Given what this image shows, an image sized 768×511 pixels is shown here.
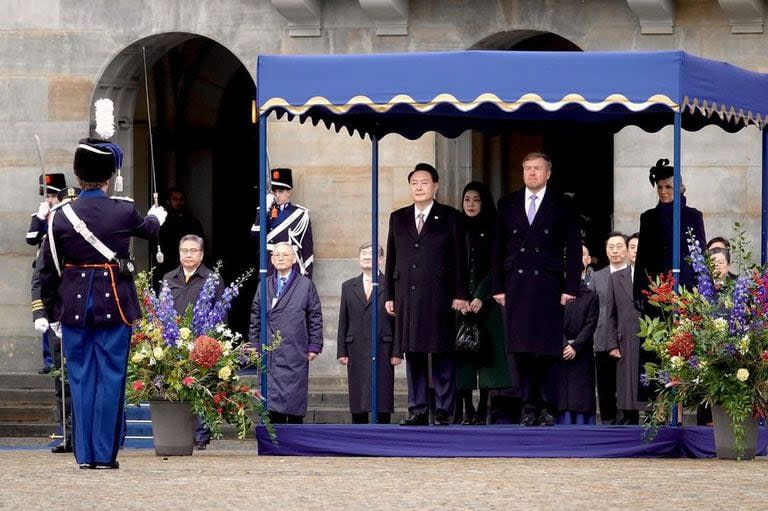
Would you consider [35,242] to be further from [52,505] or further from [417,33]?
[52,505]

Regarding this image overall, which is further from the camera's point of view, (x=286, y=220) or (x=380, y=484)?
(x=286, y=220)

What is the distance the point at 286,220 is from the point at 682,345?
276 inches

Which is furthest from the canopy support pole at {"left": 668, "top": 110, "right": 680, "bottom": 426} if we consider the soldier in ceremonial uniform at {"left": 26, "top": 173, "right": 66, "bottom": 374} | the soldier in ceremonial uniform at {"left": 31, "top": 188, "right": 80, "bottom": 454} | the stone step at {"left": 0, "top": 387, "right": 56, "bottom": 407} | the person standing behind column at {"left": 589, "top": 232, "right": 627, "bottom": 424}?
the stone step at {"left": 0, "top": 387, "right": 56, "bottom": 407}

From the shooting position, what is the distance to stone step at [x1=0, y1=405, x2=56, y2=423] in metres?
19.9

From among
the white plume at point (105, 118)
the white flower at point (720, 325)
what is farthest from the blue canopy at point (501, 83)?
the white plume at point (105, 118)

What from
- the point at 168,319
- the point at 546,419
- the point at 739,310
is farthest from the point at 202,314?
the point at 739,310

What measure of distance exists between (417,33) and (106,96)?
3.19 m

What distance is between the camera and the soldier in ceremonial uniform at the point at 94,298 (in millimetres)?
13477

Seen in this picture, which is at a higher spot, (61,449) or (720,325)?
(720,325)

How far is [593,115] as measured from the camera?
16344 mm

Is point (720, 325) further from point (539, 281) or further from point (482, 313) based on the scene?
point (482, 313)

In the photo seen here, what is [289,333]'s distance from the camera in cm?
1672

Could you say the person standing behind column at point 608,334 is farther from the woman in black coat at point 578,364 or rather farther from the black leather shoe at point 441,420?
the black leather shoe at point 441,420

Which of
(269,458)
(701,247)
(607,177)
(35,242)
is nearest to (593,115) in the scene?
(701,247)
